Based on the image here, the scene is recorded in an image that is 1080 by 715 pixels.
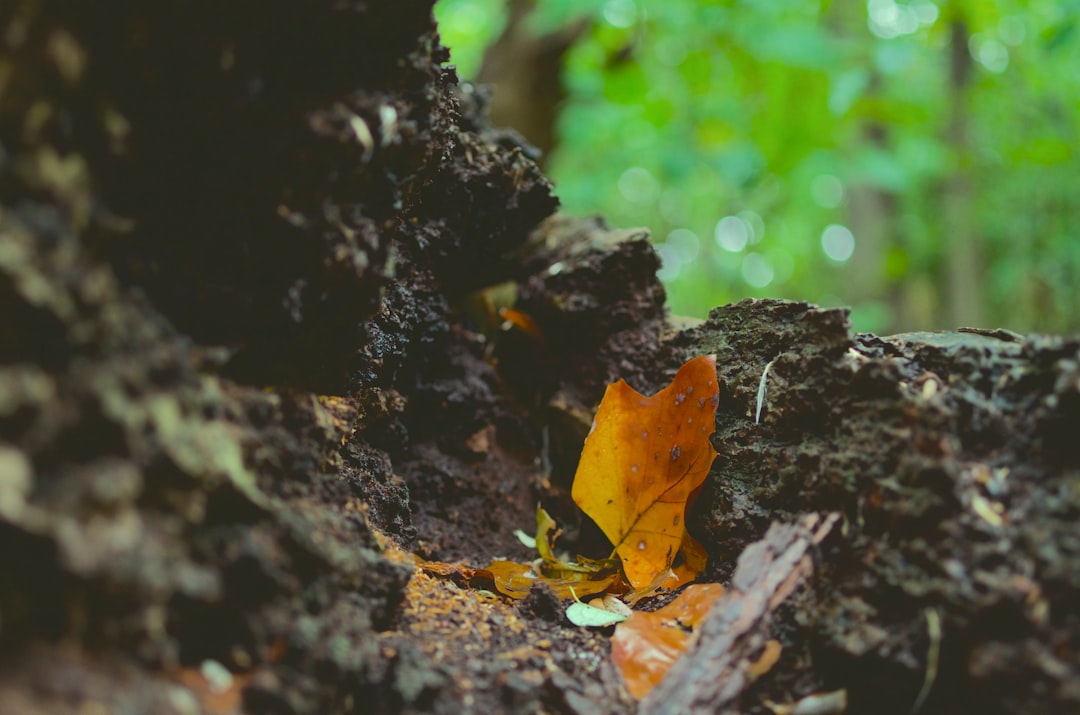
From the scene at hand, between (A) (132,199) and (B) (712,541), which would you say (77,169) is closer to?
(A) (132,199)

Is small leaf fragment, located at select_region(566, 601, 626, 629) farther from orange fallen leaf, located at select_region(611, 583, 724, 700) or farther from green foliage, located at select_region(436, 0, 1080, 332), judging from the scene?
green foliage, located at select_region(436, 0, 1080, 332)

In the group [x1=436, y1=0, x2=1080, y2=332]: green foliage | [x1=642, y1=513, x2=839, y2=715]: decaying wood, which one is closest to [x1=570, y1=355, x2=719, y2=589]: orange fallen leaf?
[x1=642, y1=513, x2=839, y2=715]: decaying wood

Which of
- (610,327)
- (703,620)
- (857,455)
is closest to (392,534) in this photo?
(703,620)

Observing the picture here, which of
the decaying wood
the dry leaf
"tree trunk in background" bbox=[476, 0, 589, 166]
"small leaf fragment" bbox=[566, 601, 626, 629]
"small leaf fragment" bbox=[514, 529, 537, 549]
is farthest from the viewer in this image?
"tree trunk in background" bbox=[476, 0, 589, 166]

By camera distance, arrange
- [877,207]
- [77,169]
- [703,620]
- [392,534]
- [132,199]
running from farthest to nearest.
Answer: [877,207] < [392,534] < [703,620] < [132,199] < [77,169]

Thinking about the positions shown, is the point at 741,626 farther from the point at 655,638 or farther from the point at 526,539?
the point at 526,539
